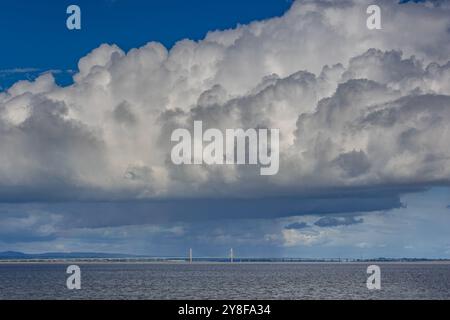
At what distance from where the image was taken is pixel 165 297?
173 m
